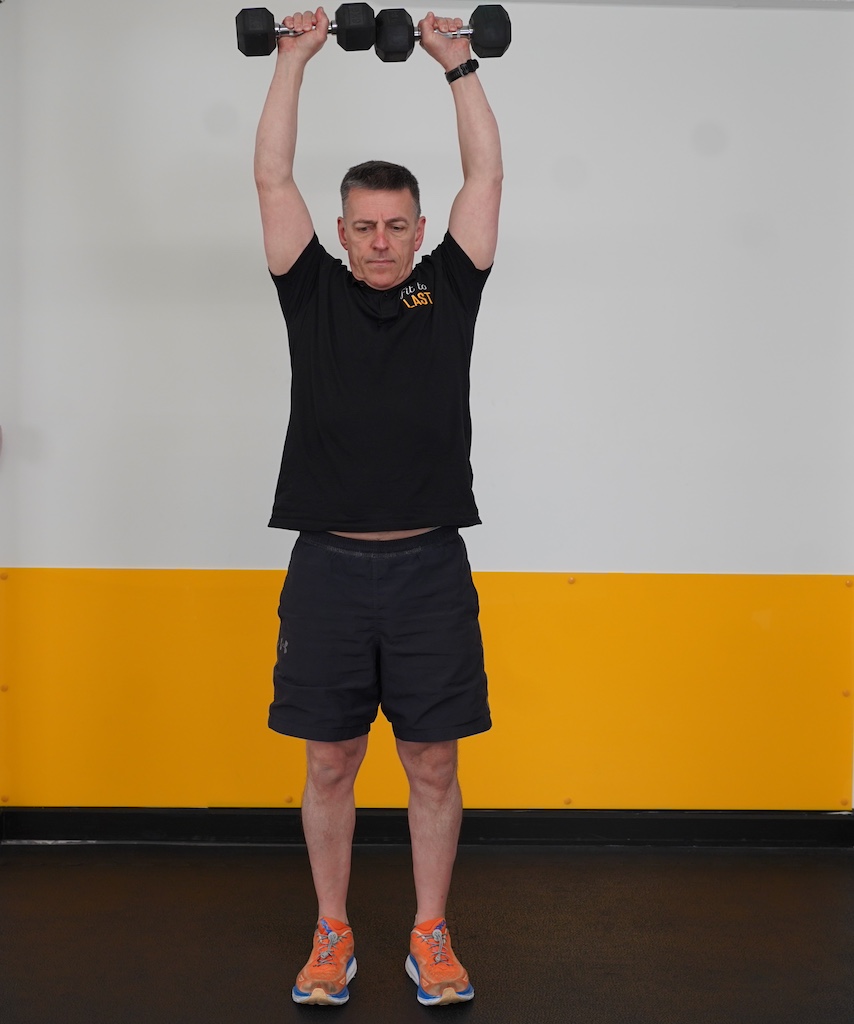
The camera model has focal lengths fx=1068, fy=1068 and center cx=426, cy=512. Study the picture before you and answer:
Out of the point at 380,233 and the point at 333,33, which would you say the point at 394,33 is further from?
the point at 380,233

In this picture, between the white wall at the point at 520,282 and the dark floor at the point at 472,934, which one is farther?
the white wall at the point at 520,282

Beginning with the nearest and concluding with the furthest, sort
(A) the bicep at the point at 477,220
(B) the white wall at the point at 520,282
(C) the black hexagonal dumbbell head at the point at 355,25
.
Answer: (C) the black hexagonal dumbbell head at the point at 355,25 → (A) the bicep at the point at 477,220 → (B) the white wall at the point at 520,282

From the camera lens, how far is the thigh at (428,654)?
6.96 feet

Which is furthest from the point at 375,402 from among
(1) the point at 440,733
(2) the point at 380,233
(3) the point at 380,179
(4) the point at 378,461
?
(1) the point at 440,733

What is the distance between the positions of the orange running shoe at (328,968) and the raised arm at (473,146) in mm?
1397

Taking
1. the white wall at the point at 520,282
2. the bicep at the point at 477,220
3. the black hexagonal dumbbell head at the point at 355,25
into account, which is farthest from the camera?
the white wall at the point at 520,282

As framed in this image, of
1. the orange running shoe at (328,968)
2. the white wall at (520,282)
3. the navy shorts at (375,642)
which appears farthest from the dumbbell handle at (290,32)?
the orange running shoe at (328,968)

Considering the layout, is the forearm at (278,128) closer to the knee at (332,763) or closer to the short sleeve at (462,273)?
the short sleeve at (462,273)

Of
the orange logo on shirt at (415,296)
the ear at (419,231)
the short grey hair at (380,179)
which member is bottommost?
the orange logo on shirt at (415,296)

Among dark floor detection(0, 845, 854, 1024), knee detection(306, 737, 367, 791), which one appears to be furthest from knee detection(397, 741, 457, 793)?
dark floor detection(0, 845, 854, 1024)

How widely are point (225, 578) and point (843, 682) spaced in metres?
1.77

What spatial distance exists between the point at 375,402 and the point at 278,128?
566mm

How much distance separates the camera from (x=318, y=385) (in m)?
2.11

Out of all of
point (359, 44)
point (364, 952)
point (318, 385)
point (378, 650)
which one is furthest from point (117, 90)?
point (364, 952)
